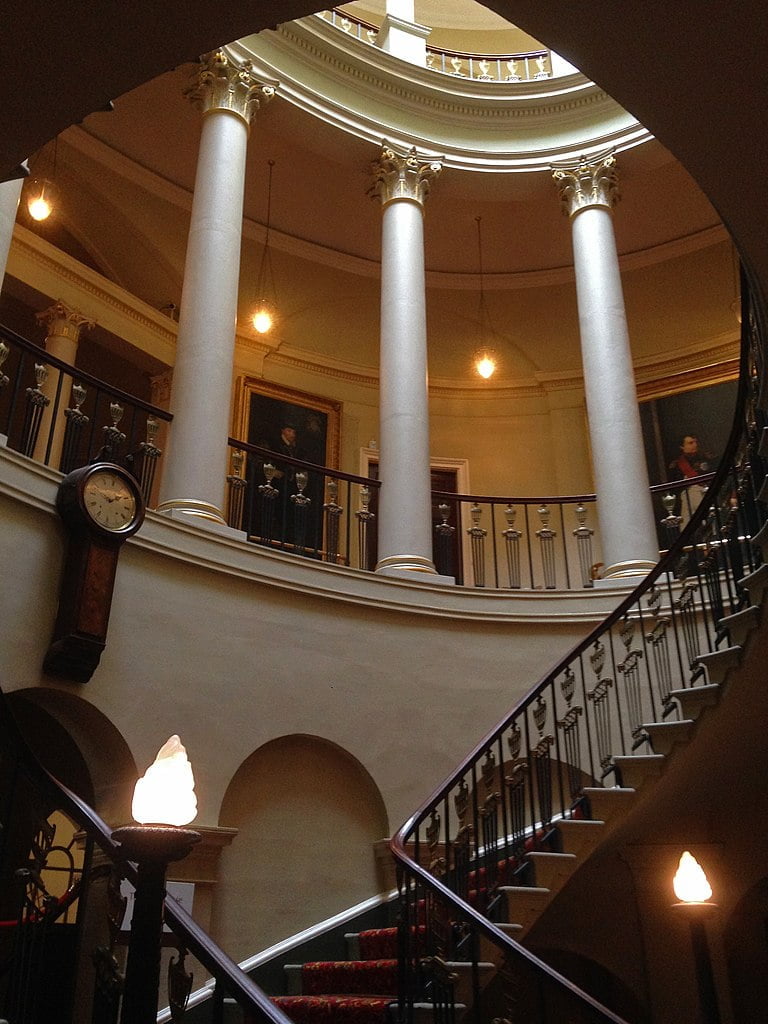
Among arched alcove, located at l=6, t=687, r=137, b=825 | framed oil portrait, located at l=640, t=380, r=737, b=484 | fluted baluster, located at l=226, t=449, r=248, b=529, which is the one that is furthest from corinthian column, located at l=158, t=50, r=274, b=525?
framed oil portrait, located at l=640, t=380, r=737, b=484

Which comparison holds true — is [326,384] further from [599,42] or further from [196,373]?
[599,42]

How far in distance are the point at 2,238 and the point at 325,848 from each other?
513 cm

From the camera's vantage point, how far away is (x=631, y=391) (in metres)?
9.71

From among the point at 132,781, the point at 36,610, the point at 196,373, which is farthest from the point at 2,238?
the point at 132,781

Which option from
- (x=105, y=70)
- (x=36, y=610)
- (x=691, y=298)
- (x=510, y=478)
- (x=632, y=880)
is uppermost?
(x=691, y=298)

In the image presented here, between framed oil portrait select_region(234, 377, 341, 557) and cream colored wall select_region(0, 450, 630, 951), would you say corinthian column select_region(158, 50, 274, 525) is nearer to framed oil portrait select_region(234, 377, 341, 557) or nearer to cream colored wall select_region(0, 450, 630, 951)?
cream colored wall select_region(0, 450, 630, 951)

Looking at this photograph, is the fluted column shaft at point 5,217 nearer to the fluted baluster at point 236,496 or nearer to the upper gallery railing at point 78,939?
the fluted baluster at point 236,496

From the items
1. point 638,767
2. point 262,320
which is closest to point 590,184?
point 262,320

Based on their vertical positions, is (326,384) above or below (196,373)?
above

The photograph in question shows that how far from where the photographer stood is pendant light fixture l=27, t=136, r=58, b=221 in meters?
8.93

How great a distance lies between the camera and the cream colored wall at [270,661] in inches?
244

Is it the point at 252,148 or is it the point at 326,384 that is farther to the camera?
the point at 326,384

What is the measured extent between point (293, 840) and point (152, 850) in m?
4.83

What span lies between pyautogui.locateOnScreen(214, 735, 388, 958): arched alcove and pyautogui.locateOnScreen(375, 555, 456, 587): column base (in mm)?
1664
